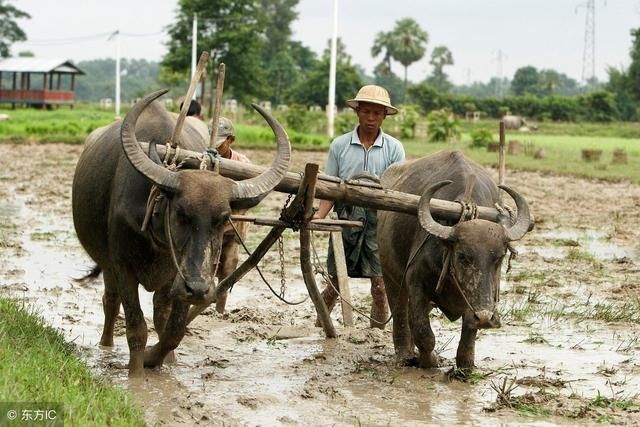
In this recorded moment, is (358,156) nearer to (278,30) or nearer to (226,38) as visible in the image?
(226,38)

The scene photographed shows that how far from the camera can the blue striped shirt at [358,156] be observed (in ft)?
25.0

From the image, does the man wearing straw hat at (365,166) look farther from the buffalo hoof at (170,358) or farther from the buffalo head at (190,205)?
the buffalo head at (190,205)

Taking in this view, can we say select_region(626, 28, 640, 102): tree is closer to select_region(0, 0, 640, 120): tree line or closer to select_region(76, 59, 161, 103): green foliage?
select_region(0, 0, 640, 120): tree line

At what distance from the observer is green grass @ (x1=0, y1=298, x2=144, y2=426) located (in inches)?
174

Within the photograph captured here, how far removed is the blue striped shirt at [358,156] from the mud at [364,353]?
3.95ft

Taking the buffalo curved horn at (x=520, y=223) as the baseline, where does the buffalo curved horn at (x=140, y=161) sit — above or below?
above

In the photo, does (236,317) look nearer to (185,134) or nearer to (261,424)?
(185,134)

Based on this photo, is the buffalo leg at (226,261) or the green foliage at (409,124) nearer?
the buffalo leg at (226,261)

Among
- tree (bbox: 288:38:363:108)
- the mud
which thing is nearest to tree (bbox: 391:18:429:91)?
tree (bbox: 288:38:363:108)

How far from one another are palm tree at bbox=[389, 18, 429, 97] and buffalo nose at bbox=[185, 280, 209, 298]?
288 feet

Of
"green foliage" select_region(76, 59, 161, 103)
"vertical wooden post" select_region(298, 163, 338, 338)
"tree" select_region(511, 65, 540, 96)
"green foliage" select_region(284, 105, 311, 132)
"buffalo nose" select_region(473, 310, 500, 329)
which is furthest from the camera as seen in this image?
"green foliage" select_region(76, 59, 161, 103)

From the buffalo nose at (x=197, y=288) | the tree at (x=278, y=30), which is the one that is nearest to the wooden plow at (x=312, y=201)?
the buffalo nose at (x=197, y=288)

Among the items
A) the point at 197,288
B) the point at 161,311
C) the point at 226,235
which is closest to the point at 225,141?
the point at 226,235

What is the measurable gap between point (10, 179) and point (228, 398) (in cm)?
1333
